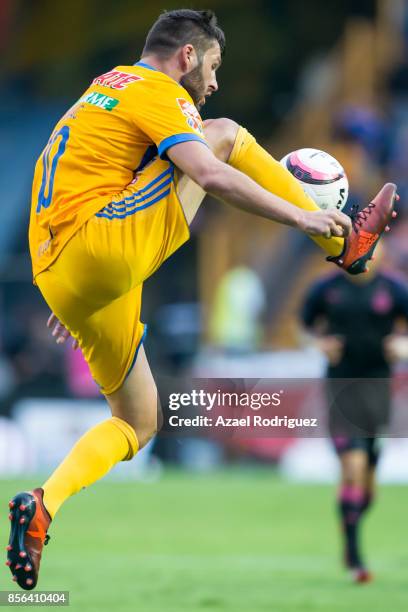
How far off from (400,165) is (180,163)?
11.4m

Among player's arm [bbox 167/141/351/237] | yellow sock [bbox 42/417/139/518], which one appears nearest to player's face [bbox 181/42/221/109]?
player's arm [bbox 167/141/351/237]

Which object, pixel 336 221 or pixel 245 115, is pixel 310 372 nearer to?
pixel 245 115

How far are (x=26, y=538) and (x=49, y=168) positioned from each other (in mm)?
1528

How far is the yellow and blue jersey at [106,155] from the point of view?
5.68 metres

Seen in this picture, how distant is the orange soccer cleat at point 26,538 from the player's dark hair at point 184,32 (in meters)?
1.95

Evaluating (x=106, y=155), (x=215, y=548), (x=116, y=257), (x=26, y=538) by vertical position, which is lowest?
(x=215, y=548)

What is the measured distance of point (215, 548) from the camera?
10.0 metres

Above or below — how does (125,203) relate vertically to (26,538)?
above

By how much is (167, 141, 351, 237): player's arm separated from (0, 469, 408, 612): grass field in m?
2.52

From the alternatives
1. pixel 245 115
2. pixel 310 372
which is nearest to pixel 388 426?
pixel 310 372

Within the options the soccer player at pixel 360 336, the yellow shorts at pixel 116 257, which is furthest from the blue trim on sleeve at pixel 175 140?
the soccer player at pixel 360 336

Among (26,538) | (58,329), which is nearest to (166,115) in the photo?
(58,329)

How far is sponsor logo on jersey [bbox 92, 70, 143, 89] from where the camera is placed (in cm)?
575

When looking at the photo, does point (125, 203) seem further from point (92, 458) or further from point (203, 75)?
point (92, 458)
